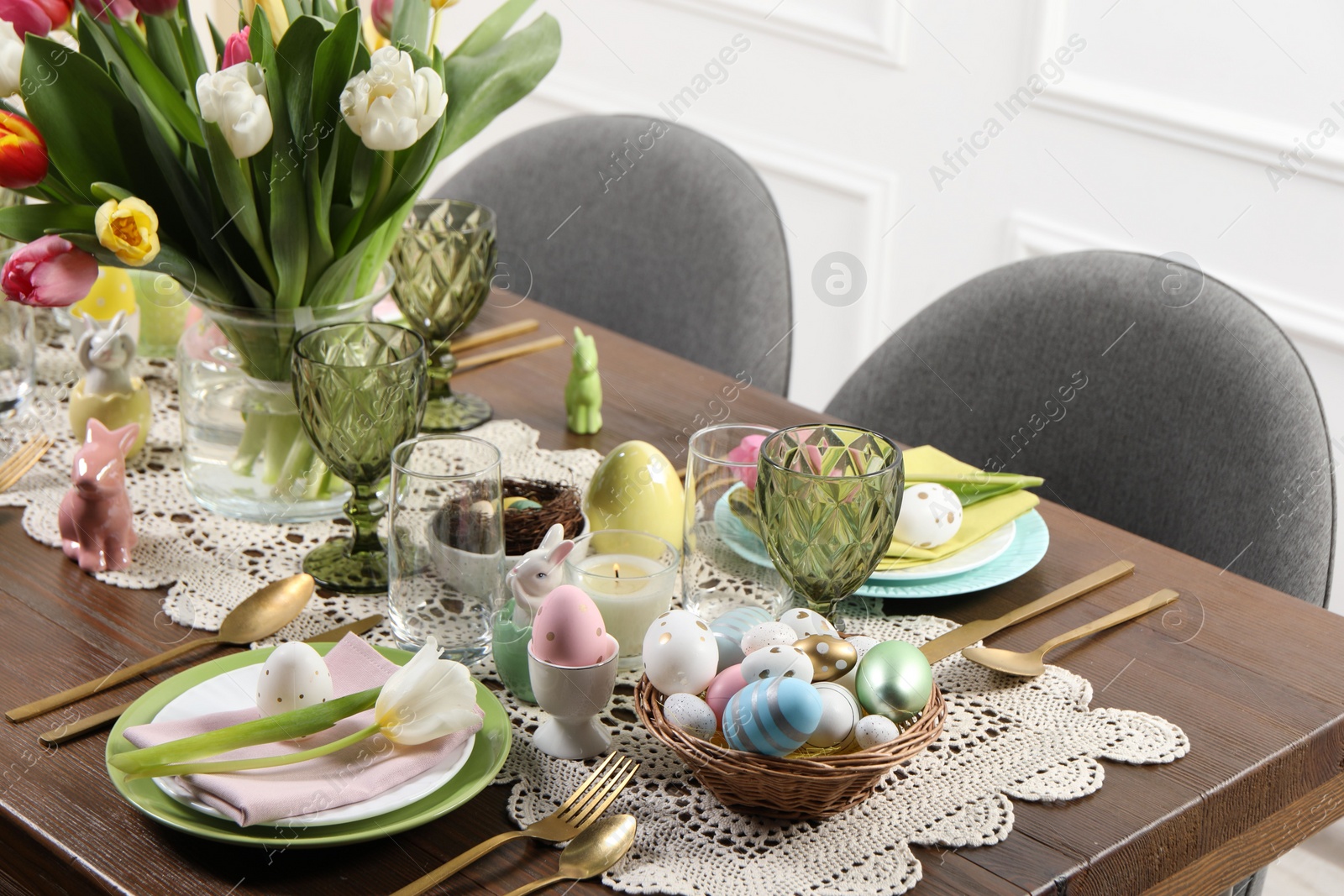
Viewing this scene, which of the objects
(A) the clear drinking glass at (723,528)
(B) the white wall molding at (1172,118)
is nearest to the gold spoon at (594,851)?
(A) the clear drinking glass at (723,528)

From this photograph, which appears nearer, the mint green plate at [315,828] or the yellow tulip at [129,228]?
the mint green plate at [315,828]

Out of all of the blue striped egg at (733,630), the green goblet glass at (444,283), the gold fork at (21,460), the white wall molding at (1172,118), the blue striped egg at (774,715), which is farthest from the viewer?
the white wall molding at (1172,118)

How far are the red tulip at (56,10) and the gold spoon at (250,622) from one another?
0.43 metres

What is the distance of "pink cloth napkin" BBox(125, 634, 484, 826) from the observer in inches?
28.2

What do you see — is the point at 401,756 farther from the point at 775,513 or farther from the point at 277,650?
the point at 775,513

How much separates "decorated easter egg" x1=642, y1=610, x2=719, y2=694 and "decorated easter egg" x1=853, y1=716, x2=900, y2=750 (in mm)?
91

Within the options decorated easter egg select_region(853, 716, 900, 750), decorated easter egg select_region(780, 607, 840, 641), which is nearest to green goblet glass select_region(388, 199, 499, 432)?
decorated easter egg select_region(780, 607, 840, 641)

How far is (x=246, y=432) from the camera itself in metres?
1.10

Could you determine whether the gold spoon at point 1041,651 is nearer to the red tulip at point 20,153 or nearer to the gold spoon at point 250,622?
the gold spoon at point 250,622

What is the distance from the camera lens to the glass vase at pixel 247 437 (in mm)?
1092

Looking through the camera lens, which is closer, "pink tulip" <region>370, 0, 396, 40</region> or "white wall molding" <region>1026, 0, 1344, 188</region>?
"pink tulip" <region>370, 0, 396, 40</region>

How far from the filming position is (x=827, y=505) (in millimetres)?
818

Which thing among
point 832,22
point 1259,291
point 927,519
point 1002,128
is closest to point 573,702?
point 927,519

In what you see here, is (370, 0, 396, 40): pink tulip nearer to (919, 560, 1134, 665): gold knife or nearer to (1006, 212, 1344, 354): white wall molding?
(919, 560, 1134, 665): gold knife
